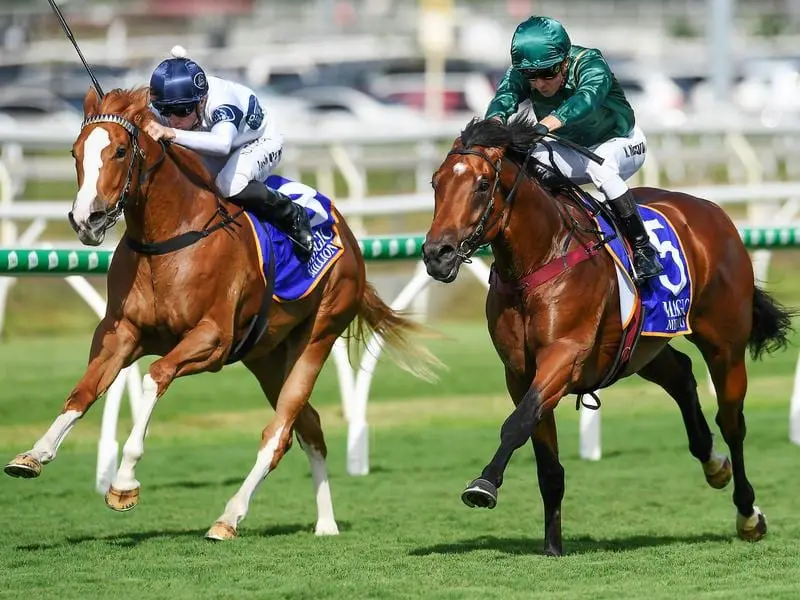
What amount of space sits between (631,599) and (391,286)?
7.46 meters

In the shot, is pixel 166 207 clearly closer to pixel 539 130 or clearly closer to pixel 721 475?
pixel 539 130

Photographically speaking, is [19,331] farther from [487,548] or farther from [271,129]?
[487,548]

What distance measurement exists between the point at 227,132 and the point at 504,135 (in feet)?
4.01

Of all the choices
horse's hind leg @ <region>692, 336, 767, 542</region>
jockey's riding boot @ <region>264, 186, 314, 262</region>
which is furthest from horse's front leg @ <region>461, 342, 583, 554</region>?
jockey's riding boot @ <region>264, 186, 314, 262</region>

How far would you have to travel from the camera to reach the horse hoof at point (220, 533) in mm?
5945

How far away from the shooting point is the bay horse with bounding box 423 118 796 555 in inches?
211

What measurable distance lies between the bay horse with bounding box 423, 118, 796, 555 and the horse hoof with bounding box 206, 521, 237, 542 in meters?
1.20

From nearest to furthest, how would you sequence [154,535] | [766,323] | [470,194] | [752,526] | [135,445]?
1. [470,194]
2. [135,445]
3. [752,526]
4. [154,535]
5. [766,323]

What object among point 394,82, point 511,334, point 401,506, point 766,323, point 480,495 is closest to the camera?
point 480,495

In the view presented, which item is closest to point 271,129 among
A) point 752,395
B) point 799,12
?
point 752,395

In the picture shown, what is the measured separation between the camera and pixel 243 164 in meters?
6.47

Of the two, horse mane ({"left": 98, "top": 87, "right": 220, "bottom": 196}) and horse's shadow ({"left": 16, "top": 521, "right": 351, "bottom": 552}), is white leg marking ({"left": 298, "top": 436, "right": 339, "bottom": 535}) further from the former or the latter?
horse mane ({"left": 98, "top": 87, "right": 220, "bottom": 196})

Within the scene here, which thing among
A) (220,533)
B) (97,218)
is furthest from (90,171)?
(220,533)

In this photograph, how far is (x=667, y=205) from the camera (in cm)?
662
